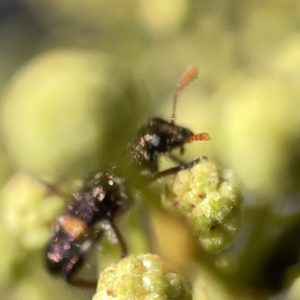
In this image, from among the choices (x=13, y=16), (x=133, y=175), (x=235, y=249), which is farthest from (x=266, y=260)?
(x=13, y=16)

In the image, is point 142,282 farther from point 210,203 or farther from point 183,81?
point 183,81

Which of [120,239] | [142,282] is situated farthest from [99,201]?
[142,282]

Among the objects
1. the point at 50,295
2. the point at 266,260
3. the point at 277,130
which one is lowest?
the point at 50,295

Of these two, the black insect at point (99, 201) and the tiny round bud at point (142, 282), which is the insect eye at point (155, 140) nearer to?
the black insect at point (99, 201)

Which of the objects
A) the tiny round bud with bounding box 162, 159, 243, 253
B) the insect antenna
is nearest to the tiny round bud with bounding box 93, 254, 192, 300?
the tiny round bud with bounding box 162, 159, 243, 253

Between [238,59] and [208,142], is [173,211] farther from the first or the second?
[238,59]

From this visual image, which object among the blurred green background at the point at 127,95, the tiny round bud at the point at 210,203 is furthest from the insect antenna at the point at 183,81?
the tiny round bud at the point at 210,203

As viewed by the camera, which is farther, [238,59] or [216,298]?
[238,59]
